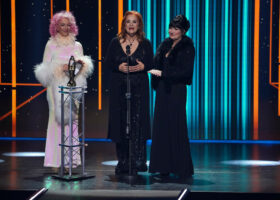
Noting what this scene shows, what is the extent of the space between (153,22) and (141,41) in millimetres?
2726

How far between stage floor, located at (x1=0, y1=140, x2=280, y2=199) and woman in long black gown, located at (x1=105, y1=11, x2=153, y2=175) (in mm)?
226

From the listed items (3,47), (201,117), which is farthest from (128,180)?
(3,47)

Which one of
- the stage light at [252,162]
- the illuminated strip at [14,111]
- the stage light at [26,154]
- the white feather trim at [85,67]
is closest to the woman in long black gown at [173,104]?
the white feather trim at [85,67]

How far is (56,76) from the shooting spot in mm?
4887

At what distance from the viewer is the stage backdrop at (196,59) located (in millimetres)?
7355

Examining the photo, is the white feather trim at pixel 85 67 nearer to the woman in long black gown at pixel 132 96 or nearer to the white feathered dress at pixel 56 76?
the white feathered dress at pixel 56 76

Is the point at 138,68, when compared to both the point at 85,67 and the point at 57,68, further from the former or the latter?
the point at 57,68

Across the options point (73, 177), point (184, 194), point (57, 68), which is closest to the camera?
point (184, 194)

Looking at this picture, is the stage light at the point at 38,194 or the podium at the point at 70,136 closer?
the stage light at the point at 38,194

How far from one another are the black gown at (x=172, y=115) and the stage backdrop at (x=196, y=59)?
280 centimetres

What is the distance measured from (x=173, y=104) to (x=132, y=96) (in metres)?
0.38

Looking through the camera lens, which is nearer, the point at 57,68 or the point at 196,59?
the point at 57,68

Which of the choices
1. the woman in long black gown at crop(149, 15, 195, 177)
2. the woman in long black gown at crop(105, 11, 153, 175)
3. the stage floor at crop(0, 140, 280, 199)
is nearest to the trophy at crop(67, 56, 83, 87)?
the woman in long black gown at crop(105, 11, 153, 175)

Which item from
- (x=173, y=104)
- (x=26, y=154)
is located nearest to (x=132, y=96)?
(x=173, y=104)
